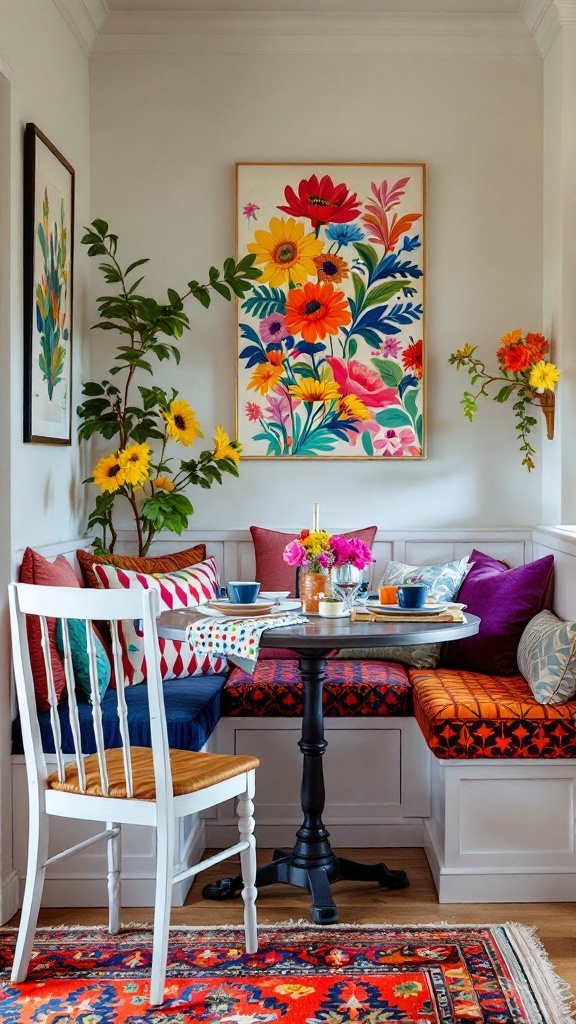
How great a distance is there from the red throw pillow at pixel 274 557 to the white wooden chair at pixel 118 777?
1422mm

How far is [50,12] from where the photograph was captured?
352 centimetres

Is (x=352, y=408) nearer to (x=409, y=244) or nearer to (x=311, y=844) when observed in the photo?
(x=409, y=244)

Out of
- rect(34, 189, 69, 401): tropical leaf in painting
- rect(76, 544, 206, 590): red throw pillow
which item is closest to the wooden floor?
rect(76, 544, 206, 590): red throw pillow

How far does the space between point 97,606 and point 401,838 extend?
1.67 meters

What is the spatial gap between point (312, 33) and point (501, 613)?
8.01ft

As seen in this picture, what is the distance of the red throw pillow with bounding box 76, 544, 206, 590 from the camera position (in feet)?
11.7

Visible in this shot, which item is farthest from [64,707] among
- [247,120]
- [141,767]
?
[247,120]

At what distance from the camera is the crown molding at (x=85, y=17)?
145 inches

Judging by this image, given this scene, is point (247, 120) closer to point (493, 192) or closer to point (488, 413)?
point (493, 192)

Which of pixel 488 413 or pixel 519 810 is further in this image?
pixel 488 413

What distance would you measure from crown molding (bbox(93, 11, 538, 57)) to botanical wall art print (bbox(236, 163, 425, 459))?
0.49 m

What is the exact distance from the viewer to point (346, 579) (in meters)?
2.90

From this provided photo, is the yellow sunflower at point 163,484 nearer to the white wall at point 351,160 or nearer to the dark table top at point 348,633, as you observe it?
the white wall at point 351,160

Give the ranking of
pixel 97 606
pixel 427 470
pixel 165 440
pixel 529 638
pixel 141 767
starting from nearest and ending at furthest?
pixel 97 606 < pixel 141 767 < pixel 529 638 < pixel 165 440 < pixel 427 470
